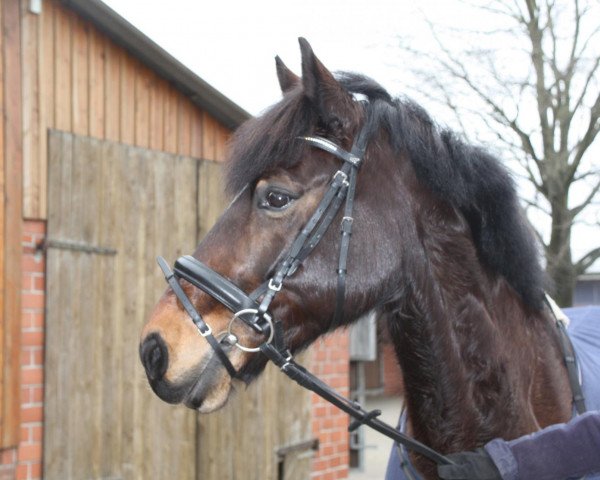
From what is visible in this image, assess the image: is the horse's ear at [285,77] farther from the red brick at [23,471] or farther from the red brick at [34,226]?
the red brick at [23,471]

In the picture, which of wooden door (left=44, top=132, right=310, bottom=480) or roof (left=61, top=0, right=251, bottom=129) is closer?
wooden door (left=44, top=132, right=310, bottom=480)

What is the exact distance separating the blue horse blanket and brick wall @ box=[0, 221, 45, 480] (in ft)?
6.86

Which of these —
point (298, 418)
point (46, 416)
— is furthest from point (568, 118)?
point (46, 416)

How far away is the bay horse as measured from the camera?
210 centimetres

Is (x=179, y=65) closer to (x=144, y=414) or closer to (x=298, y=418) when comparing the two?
(x=144, y=414)

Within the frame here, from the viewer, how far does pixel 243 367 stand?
2100mm

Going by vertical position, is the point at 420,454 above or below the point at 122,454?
above

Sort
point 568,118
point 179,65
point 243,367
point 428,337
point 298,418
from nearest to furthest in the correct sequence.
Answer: point 243,367 < point 428,337 < point 179,65 < point 298,418 < point 568,118

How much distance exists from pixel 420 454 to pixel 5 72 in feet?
9.52

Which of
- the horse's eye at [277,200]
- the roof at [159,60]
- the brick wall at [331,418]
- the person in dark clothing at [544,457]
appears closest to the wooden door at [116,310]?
the roof at [159,60]

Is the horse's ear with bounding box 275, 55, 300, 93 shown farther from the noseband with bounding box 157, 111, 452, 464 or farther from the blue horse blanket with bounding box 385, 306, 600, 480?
the blue horse blanket with bounding box 385, 306, 600, 480

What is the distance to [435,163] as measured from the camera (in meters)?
2.28

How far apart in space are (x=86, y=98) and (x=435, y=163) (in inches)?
106

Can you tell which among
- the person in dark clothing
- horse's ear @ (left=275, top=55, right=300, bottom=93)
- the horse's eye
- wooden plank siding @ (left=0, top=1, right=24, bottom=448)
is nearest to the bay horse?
the horse's eye
